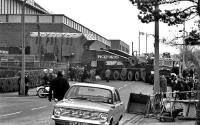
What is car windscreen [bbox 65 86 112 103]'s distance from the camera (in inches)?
497

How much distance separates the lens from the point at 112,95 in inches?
510

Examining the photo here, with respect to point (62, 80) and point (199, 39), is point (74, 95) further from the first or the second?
point (199, 39)

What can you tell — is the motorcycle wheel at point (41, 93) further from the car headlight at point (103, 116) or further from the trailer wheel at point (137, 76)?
the trailer wheel at point (137, 76)

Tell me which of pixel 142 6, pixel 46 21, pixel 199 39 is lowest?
pixel 199 39

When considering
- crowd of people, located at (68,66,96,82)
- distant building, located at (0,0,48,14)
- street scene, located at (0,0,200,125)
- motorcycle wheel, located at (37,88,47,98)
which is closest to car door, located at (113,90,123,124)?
street scene, located at (0,0,200,125)

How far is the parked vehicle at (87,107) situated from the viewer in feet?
38.3

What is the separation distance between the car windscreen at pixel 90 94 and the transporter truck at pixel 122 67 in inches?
1588

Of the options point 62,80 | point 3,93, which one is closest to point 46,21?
point 3,93

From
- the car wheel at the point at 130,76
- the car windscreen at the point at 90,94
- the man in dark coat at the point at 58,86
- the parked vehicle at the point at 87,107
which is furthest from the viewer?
the car wheel at the point at 130,76

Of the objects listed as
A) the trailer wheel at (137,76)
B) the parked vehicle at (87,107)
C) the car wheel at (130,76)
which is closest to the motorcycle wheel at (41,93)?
the parked vehicle at (87,107)

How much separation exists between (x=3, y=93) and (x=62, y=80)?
22359 millimetres

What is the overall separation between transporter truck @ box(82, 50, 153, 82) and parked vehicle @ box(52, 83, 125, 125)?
40.4 meters

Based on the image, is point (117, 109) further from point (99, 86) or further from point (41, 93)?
point (41, 93)

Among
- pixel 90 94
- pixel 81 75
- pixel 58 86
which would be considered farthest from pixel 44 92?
pixel 81 75
